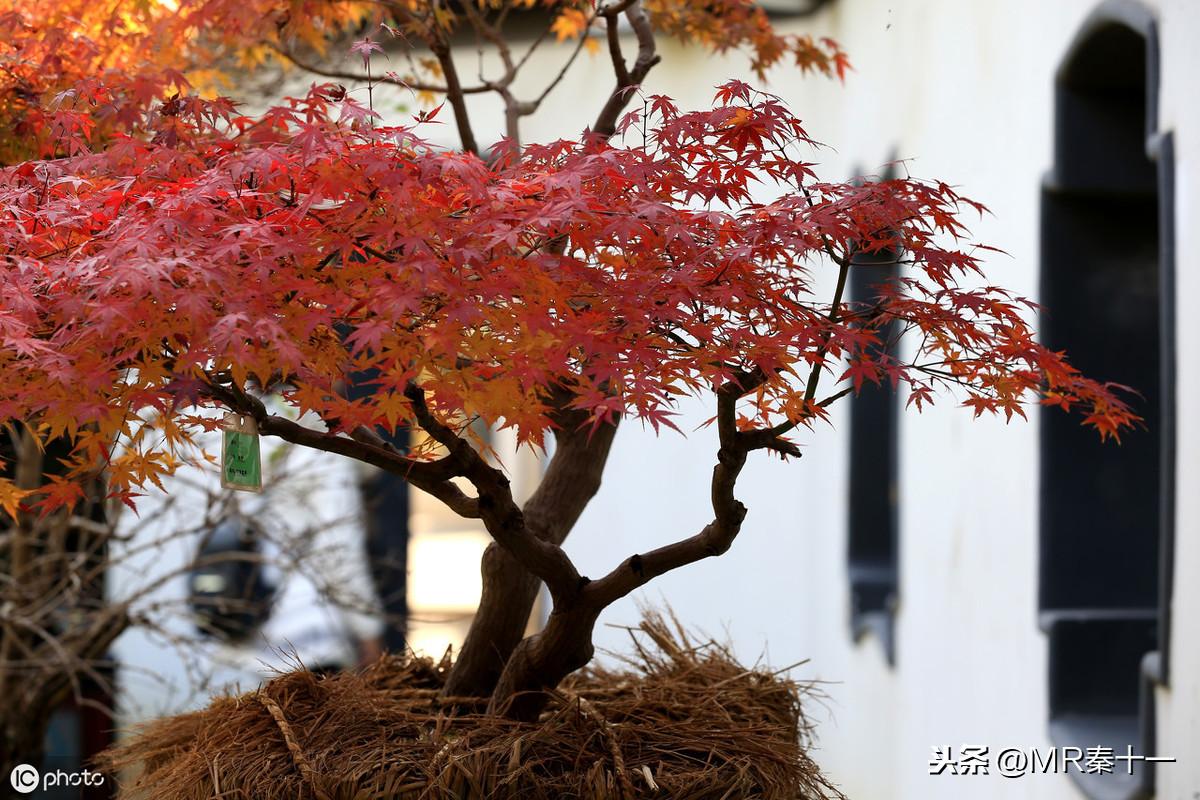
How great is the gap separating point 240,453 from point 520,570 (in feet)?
2.03

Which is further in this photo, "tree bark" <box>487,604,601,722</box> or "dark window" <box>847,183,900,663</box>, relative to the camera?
"dark window" <box>847,183,900,663</box>

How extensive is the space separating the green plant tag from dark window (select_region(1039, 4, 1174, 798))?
1671 millimetres

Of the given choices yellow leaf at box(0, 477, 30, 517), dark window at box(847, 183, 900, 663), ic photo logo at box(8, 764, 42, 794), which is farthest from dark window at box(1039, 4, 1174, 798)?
ic photo logo at box(8, 764, 42, 794)

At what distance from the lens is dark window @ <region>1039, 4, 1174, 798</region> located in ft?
8.48

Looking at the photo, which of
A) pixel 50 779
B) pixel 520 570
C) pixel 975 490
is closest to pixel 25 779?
pixel 50 779

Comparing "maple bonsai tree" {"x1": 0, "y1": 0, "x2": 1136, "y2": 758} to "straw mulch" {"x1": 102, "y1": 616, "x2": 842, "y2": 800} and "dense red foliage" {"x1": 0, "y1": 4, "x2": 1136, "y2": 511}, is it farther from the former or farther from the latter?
"straw mulch" {"x1": 102, "y1": 616, "x2": 842, "y2": 800}

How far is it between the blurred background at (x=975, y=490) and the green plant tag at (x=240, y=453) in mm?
403

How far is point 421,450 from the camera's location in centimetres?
178

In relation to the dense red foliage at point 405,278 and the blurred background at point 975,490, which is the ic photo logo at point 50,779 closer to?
the blurred background at point 975,490

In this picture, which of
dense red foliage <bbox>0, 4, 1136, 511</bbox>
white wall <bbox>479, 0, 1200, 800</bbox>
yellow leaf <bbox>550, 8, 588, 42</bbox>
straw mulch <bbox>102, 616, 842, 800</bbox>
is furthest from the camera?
yellow leaf <bbox>550, 8, 588, 42</bbox>

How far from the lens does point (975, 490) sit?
3201 millimetres

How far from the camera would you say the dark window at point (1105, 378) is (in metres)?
2.59

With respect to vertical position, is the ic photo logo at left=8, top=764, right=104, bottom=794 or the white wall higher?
the white wall

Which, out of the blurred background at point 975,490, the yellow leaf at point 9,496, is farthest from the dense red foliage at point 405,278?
the blurred background at point 975,490
